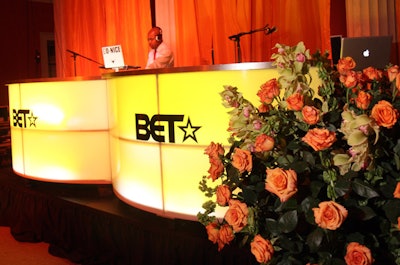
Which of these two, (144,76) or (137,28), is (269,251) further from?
(137,28)

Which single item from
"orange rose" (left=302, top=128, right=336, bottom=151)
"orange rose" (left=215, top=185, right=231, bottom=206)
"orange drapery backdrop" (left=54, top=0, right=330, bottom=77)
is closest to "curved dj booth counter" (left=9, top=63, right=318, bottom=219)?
"orange rose" (left=215, top=185, right=231, bottom=206)

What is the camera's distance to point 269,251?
1.20 metres

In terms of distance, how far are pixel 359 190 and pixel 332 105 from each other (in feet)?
0.80

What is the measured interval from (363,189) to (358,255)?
0.51 feet

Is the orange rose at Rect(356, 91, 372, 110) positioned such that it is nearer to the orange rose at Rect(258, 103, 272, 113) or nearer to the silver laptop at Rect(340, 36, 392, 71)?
the orange rose at Rect(258, 103, 272, 113)

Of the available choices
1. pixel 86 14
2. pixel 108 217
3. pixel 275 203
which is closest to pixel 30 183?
pixel 108 217

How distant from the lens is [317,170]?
123 centimetres

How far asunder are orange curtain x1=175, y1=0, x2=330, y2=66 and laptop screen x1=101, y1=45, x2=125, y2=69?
126cm

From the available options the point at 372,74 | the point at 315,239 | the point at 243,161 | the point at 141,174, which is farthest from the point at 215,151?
the point at 141,174

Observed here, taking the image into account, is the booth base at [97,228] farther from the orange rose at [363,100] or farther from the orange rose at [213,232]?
the orange rose at [363,100]

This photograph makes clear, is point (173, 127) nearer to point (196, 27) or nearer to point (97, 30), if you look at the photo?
point (196, 27)

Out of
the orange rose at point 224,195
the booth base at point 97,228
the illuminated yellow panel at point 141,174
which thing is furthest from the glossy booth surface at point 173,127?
the orange rose at point 224,195

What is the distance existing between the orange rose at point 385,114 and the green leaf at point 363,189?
15 centimetres

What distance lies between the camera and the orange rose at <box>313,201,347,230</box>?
108cm
